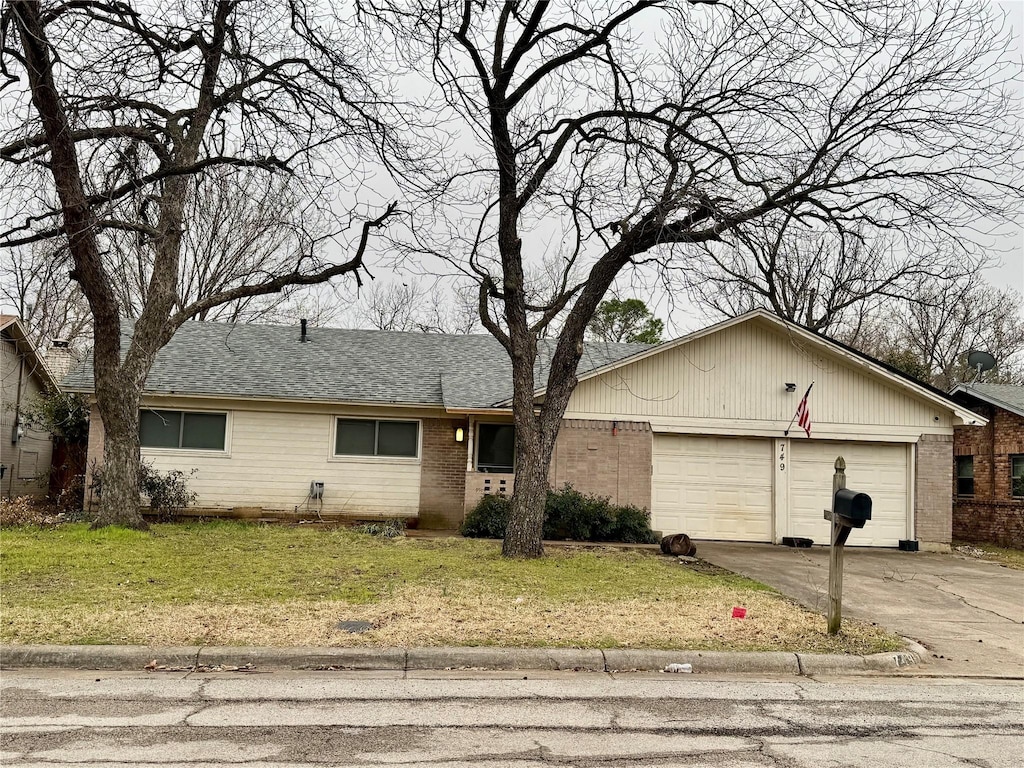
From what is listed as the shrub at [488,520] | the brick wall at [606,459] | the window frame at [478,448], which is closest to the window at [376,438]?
the window frame at [478,448]

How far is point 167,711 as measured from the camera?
219 inches

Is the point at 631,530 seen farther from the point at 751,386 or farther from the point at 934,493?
the point at 934,493

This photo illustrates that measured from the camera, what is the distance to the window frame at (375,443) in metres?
18.5

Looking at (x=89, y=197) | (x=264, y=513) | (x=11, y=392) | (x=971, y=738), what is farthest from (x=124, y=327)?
(x=971, y=738)

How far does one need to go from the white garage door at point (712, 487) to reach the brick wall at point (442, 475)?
14.1ft

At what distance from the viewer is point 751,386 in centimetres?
1752

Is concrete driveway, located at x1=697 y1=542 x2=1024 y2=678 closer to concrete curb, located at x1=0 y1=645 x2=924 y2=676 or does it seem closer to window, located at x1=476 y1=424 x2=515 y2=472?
concrete curb, located at x1=0 y1=645 x2=924 y2=676

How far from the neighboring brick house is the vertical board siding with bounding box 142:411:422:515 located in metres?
14.0

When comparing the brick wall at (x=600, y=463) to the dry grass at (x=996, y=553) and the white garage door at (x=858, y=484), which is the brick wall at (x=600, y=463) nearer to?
the white garage door at (x=858, y=484)

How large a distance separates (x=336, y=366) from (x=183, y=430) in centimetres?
377

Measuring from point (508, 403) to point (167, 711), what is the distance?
11662 mm

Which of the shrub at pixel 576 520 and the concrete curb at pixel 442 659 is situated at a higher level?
the shrub at pixel 576 520

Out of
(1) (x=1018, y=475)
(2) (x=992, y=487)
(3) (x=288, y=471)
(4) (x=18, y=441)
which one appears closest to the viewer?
(3) (x=288, y=471)

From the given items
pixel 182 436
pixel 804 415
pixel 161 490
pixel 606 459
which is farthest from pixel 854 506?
pixel 182 436
